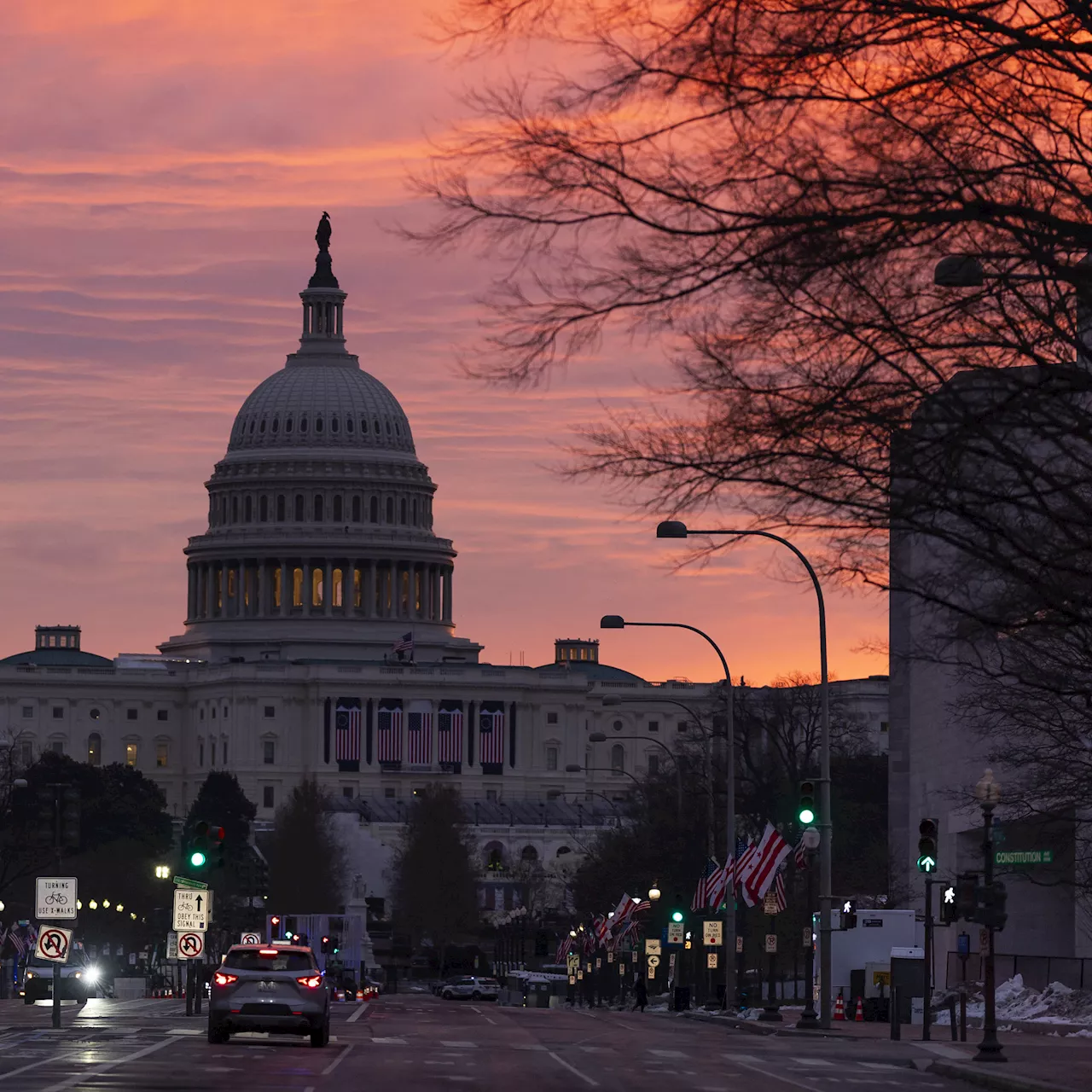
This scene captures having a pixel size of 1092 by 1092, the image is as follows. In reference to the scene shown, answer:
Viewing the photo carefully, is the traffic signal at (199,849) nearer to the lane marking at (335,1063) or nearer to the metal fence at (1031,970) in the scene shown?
the lane marking at (335,1063)

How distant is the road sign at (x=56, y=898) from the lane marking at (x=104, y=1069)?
695 centimetres

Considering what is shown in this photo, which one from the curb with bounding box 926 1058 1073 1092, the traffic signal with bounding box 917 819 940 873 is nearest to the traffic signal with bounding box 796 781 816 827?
the traffic signal with bounding box 917 819 940 873

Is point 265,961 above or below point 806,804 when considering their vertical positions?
below

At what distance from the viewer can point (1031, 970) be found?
74.6 m

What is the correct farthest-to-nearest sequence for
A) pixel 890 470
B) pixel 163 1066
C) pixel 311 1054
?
pixel 311 1054
pixel 163 1066
pixel 890 470

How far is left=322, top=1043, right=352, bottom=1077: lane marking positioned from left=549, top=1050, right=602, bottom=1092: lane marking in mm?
3003

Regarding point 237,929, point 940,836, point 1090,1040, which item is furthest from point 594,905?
point 1090,1040

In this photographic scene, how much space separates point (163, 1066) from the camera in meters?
35.5

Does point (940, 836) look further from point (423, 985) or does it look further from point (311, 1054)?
point (423, 985)

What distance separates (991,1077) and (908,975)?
32.0 m

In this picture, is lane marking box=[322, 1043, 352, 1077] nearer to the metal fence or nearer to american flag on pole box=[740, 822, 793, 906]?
american flag on pole box=[740, 822, 793, 906]

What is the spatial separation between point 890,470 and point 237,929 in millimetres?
125343

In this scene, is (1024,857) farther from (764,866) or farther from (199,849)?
(199,849)

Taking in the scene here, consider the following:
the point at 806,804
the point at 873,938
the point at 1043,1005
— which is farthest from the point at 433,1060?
the point at 873,938
